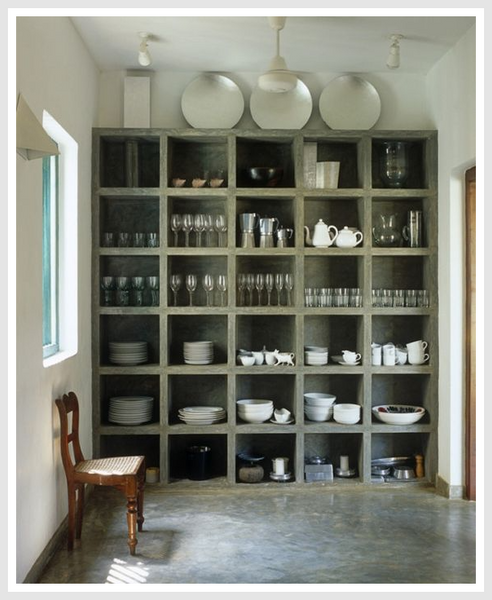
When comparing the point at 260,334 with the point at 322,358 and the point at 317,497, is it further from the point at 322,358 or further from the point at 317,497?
the point at 317,497

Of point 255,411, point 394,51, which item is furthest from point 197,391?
point 394,51

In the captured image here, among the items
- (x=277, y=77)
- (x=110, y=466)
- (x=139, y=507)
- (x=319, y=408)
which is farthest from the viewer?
(x=319, y=408)

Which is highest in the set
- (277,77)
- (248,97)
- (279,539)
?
(248,97)

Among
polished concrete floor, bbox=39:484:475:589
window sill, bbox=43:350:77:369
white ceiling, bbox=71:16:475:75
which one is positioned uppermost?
white ceiling, bbox=71:16:475:75

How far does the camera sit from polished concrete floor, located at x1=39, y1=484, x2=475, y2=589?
3635 mm

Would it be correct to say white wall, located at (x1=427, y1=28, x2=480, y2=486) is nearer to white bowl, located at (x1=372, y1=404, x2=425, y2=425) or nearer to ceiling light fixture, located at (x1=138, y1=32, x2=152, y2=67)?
white bowl, located at (x1=372, y1=404, x2=425, y2=425)

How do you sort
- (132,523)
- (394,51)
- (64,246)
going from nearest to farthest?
(132,523), (64,246), (394,51)

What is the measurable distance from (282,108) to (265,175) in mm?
535

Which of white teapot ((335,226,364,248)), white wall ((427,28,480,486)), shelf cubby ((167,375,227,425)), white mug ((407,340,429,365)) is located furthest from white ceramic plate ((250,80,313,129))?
shelf cubby ((167,375,227,425))

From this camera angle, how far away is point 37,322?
11.8 feet

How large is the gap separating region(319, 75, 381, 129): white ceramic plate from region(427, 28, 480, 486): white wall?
0.52 m

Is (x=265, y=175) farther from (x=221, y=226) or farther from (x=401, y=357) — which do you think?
(x=401, y=357)

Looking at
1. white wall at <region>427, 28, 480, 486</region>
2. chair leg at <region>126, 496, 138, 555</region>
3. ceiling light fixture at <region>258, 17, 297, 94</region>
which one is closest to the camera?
chair leg at <region>126, 496, 138, 555</region>
